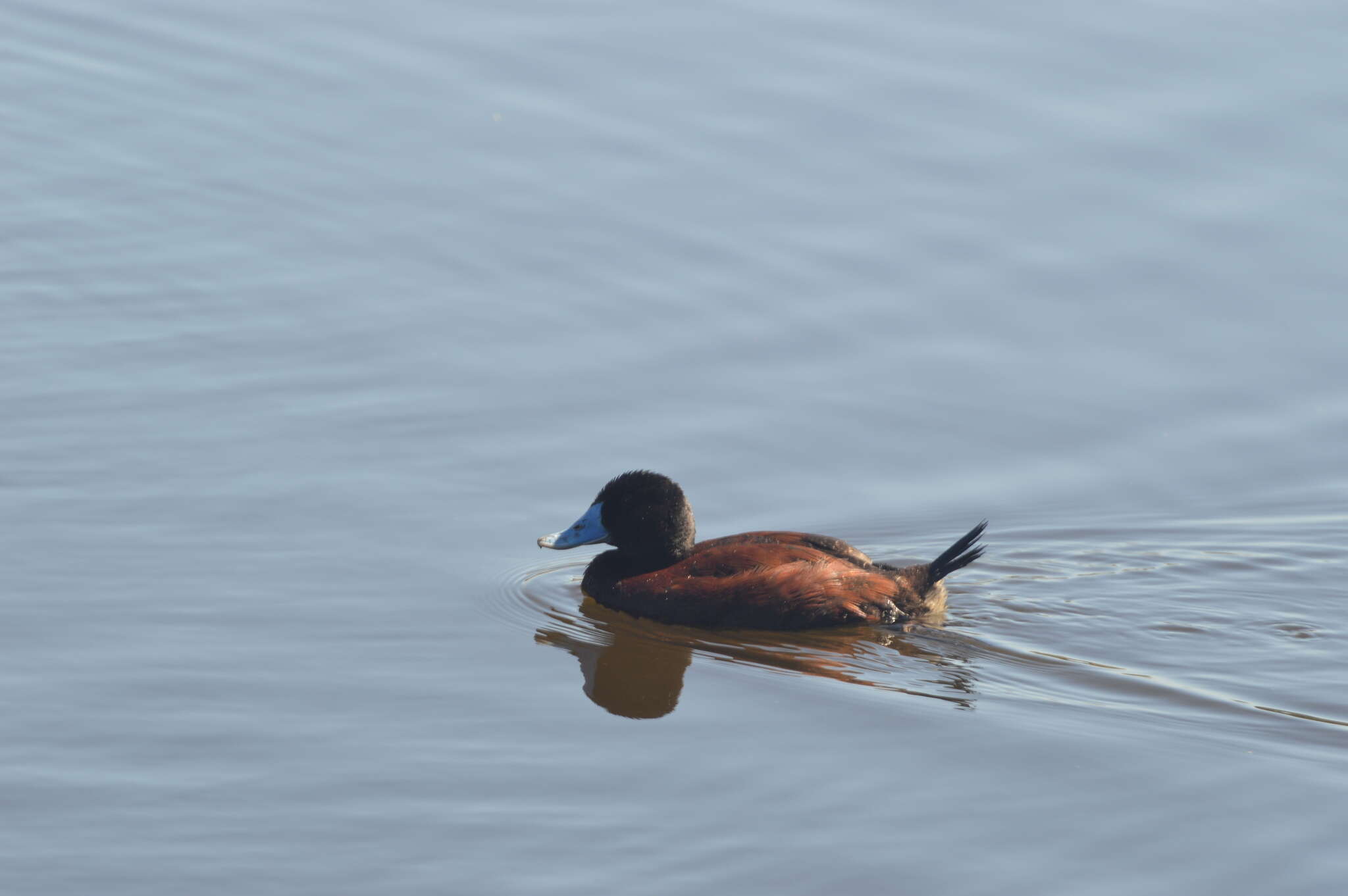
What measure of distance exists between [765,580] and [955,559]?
0.83m

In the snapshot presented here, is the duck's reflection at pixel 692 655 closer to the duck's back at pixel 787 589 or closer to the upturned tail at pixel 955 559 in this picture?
the duck's back at pixel 787 589

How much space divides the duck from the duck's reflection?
69 millimetres

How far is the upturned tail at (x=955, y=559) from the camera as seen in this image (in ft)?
26.4

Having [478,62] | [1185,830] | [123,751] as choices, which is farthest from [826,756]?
[478,62]

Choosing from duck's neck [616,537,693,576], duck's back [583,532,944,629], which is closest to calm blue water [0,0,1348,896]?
duck's back [583,532,944,629]

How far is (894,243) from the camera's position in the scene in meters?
11.6

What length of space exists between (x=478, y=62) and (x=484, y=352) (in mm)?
4409

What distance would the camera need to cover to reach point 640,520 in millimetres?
8445

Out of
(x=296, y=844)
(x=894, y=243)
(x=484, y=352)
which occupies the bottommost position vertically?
(x=296, y=844)

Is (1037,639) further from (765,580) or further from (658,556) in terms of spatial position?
(658,556)

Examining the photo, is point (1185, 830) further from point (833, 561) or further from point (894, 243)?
point (894, 243)

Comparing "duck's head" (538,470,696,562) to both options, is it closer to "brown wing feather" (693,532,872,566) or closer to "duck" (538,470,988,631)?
"duck" (538,470,988,631)

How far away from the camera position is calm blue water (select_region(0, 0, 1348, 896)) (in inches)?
240

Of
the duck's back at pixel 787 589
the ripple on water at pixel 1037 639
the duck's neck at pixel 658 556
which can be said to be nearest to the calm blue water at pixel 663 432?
the ripple on water at pixel 1037 639
